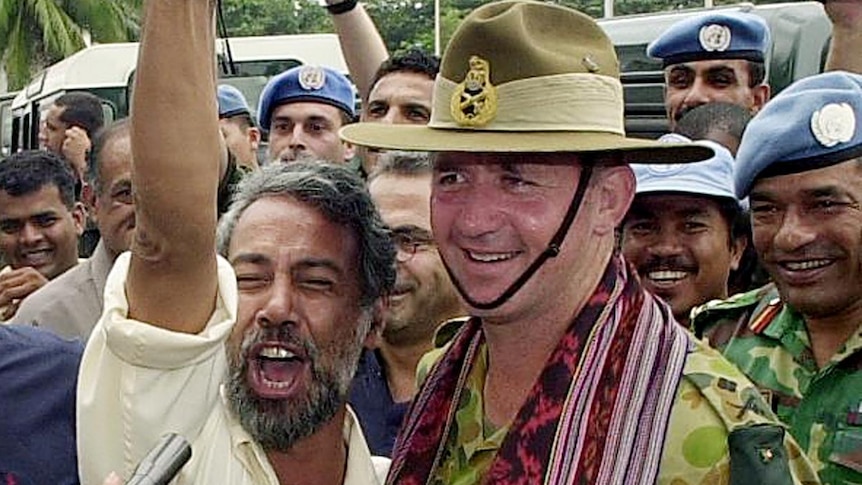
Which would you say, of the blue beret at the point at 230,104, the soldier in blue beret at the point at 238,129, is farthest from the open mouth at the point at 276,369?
the blue beret at the point at 230,104

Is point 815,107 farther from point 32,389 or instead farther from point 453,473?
point 32,389

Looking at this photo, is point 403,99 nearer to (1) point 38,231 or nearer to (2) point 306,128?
(2) point 306,128

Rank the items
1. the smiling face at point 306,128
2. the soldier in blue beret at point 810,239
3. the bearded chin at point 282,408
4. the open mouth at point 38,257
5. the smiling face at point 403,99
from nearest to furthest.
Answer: the bearded chin at point 282,408 < the soldier in blue beret at point 810,239 < the smiling face at point 403,99 < the smiling face at point 306,128 < the open mouth at point 38,257

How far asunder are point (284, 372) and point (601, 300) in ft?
2.33

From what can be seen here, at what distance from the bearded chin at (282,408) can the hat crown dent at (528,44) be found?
2.20 feet

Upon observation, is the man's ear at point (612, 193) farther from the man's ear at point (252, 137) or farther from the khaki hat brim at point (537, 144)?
the man's ear at point (252, 137)

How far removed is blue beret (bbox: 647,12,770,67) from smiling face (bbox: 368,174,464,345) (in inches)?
53.4

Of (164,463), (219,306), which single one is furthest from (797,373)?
(164,463)

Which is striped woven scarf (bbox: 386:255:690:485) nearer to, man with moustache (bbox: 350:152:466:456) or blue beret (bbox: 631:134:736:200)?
man with moustache (bbox: 350:152:466:456)

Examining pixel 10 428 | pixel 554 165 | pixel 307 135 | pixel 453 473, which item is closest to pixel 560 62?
pixel 554 165

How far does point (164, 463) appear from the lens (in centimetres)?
190

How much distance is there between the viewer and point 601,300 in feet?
7.97

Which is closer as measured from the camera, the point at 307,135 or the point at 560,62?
the point at 560,62

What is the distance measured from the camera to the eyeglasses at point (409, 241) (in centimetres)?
351
